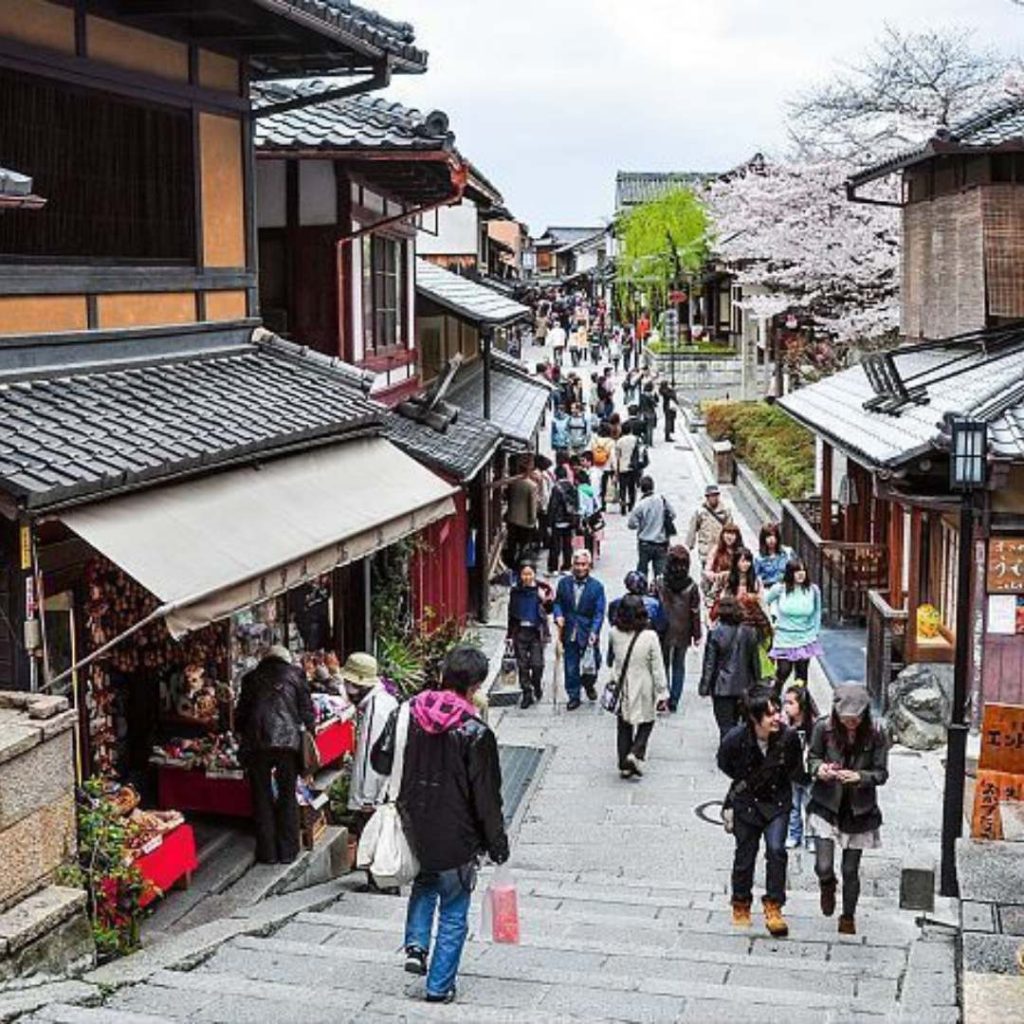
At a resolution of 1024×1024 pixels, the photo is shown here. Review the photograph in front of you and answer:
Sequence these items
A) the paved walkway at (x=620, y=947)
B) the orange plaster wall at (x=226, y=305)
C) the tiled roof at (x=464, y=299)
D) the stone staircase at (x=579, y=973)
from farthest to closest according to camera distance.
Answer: the tiled roof at (x=464, y=299), the orange plaster wall at (x=226, y=305), the paved walkway at (x=620, y=947), the stone staircase at (x=579, y=973)

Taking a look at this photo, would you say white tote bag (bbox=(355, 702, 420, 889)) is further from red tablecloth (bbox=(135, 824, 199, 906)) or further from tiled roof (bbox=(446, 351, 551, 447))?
tiled roof (bbox=(446, 351, 551, 447))

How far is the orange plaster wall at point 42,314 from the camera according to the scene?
28.2ft

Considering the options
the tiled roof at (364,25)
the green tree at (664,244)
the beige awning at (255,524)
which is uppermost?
the green tree at (664,244)

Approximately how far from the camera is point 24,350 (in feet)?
28.5

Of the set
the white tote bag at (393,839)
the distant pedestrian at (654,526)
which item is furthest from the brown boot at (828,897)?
the distant pedestrian at (654,526)

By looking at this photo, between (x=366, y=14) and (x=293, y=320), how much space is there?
14.8 ft

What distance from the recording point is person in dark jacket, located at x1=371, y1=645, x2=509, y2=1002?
6.71 meters

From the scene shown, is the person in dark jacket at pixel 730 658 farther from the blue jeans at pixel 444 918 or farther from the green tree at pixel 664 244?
the green tree at pixel 664 244

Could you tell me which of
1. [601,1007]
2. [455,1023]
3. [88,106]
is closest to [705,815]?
[601,1007]

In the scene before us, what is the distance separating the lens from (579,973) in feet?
24.4

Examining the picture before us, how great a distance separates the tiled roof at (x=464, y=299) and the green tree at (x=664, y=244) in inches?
1523

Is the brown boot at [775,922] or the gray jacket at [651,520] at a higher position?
the gray jacket at [651,520]

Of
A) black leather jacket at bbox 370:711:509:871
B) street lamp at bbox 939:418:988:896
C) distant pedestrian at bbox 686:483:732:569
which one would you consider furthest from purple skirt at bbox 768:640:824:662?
black leather jacket at bbox 370:711:509:871

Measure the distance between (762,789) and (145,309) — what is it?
5.33m
